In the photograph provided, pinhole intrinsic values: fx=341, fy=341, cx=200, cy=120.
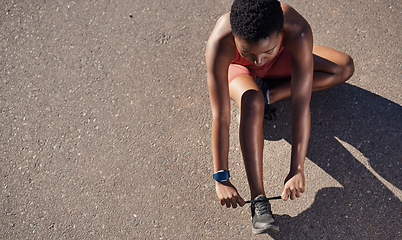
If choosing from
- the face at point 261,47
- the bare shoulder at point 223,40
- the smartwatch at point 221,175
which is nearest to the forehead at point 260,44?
the face at point 261,47

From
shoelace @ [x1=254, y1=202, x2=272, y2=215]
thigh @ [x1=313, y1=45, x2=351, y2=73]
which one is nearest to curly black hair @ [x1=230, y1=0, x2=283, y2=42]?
thigh @ [x1=313, y1=45, x2=351, y2=73]

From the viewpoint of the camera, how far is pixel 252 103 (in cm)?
236

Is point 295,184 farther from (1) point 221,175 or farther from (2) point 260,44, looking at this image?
(2) point 260,44

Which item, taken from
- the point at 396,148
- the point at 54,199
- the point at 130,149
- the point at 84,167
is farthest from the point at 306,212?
the point at 54,199

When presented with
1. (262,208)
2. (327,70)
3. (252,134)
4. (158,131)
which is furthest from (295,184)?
(158,131)

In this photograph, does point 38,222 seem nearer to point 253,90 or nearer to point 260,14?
point 253,90

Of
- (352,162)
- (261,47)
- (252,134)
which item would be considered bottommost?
(352,162)

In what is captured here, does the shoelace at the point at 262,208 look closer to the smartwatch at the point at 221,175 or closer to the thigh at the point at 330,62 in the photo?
the smartwatch at the point at 221,175

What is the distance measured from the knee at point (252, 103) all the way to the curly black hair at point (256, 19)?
60 cm

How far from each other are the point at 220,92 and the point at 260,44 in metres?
0.57

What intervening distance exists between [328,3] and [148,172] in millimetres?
2313

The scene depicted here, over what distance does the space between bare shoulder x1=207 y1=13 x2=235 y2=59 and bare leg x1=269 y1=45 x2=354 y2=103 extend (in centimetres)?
70

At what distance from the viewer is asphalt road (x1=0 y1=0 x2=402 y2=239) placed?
272 cm

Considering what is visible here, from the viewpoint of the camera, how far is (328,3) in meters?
3.26
